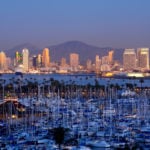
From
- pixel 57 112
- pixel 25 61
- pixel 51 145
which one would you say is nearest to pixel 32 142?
pixel 51 145

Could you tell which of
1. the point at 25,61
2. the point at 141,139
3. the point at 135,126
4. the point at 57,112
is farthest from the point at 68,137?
the point at 25,61

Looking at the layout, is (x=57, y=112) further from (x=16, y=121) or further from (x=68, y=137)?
(x=68, y=137)

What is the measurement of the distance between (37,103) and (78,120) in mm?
10572

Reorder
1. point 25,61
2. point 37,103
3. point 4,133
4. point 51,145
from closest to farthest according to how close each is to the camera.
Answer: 1. point 51,145
2. point 4,133
3. point 37,103
4. point 25,61

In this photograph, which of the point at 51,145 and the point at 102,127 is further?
the point at 102,127

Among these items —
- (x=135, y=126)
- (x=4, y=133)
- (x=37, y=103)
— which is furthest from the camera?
(x=37, y=103)

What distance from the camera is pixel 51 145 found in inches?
714

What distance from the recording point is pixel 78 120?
80.7 feet

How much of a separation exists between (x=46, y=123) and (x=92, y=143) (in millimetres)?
5064

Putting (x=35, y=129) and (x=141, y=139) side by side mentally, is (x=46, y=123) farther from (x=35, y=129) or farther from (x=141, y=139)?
(x=141, y=139)

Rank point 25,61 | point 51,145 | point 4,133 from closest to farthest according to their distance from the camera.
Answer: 1. point 51,145
2. point 4,133
3. point 25,61

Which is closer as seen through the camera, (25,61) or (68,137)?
(68,137)

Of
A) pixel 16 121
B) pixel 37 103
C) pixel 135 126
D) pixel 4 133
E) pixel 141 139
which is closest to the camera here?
pixel 141 139

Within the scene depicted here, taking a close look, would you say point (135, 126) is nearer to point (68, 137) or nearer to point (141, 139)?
point (141, 139)
